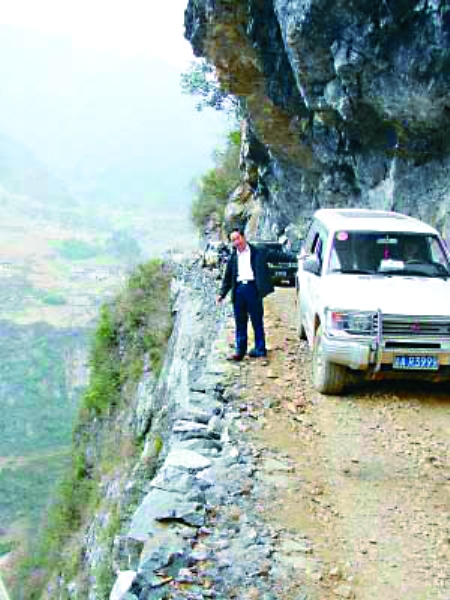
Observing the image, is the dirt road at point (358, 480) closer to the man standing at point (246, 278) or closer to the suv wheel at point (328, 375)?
the suv wheel at point (328, 375)

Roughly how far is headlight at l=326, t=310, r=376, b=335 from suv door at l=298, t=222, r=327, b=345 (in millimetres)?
846

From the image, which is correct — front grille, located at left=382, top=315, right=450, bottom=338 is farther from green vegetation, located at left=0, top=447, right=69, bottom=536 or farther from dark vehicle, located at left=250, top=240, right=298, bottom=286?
green vegetation, located at left=0, top=447, right=69, bottom=536

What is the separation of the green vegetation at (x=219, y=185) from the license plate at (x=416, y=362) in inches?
1072

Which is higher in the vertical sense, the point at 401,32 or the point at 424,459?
the point at 401,32

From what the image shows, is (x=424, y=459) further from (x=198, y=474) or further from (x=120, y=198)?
(x=120, y=198)

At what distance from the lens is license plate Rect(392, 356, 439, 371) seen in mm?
8773

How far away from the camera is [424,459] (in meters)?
7.50

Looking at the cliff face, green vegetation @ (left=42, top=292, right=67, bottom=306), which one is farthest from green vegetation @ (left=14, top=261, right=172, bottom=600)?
green vegetation @ (left=42, top=292, right=67, bottom=306)

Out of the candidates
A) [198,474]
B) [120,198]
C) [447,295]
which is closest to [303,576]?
[198,474]

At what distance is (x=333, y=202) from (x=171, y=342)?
5376mm

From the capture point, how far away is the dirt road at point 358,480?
548 centimetres

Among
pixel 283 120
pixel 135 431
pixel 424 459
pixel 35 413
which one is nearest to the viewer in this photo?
pixel 424 459

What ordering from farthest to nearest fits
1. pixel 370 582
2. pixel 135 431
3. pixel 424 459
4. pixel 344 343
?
pixel 135 431
pixel 344 343
pixel 424 459
pixel 370 582

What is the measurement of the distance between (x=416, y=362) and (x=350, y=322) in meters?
0.80
